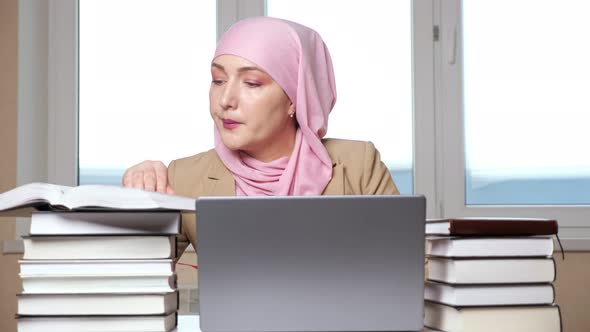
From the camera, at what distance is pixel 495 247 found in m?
0.95

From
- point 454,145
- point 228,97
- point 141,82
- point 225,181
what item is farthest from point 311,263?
point 141,82

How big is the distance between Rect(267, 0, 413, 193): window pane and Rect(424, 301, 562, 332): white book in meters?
2.13

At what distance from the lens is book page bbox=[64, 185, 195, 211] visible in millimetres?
877

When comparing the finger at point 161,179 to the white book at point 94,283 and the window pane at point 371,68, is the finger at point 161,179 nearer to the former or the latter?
the white book at point 94,283

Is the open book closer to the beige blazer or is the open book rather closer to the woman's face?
the woman's face

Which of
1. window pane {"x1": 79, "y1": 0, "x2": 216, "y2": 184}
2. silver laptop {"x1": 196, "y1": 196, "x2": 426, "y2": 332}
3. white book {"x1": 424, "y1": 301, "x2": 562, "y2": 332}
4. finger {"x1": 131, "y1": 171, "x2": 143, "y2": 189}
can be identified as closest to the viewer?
silver laptop {"x1": 196, "y1": 196, "x2": 426, "y2": 332}

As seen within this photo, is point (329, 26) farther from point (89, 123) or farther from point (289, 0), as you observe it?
point (89, 123)

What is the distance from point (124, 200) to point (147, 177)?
17.0 inches

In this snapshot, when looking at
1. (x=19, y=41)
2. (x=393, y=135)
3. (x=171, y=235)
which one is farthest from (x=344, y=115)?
(x=171, y=235)

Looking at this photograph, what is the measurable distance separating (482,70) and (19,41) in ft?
5.68

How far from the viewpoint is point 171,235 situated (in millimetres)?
900

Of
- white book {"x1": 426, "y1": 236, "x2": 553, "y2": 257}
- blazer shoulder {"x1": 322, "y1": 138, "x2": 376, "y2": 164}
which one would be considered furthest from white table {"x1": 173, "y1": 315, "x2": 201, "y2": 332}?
blazer shoulder {"x1": 322, "y1": 138, "x2": 376, "y2": 164}

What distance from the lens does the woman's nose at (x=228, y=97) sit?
1.43 meters

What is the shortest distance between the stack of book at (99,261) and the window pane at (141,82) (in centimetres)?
220
